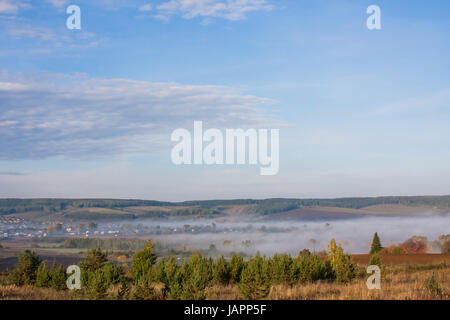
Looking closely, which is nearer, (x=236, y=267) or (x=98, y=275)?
(x=98, y=275)

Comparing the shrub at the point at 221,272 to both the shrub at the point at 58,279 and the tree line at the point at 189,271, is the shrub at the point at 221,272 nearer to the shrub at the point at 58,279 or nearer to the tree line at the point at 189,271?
the tree line at the point at 189,271

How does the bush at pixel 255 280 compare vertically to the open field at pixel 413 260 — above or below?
above

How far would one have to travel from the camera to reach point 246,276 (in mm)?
21625

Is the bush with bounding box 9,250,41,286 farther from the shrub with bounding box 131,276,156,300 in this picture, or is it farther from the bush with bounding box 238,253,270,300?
the shrub with bounding box 131,276,156,300

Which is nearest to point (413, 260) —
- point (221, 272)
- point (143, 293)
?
point (221, 272)

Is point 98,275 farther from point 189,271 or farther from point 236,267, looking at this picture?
point 236,267

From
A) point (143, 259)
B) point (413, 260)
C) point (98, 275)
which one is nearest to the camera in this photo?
point (98, 275)

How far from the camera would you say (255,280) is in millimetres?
19859

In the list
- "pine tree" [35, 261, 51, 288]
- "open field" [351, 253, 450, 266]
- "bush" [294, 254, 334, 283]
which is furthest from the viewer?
"open field" [351, 253, 450, 266]

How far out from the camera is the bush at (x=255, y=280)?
15297 millimetres

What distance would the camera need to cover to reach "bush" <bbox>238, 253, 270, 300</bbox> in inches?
602

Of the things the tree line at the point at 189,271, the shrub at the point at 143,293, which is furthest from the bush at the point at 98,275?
the shrub at the point at 143,293

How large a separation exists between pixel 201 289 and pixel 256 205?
121374 millimetres

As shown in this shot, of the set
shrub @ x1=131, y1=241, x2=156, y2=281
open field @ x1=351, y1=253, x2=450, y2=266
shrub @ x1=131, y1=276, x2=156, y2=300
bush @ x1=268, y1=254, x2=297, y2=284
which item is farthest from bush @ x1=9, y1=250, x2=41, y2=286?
open field @ x1=351, y1=253, x2=450, y2=266
